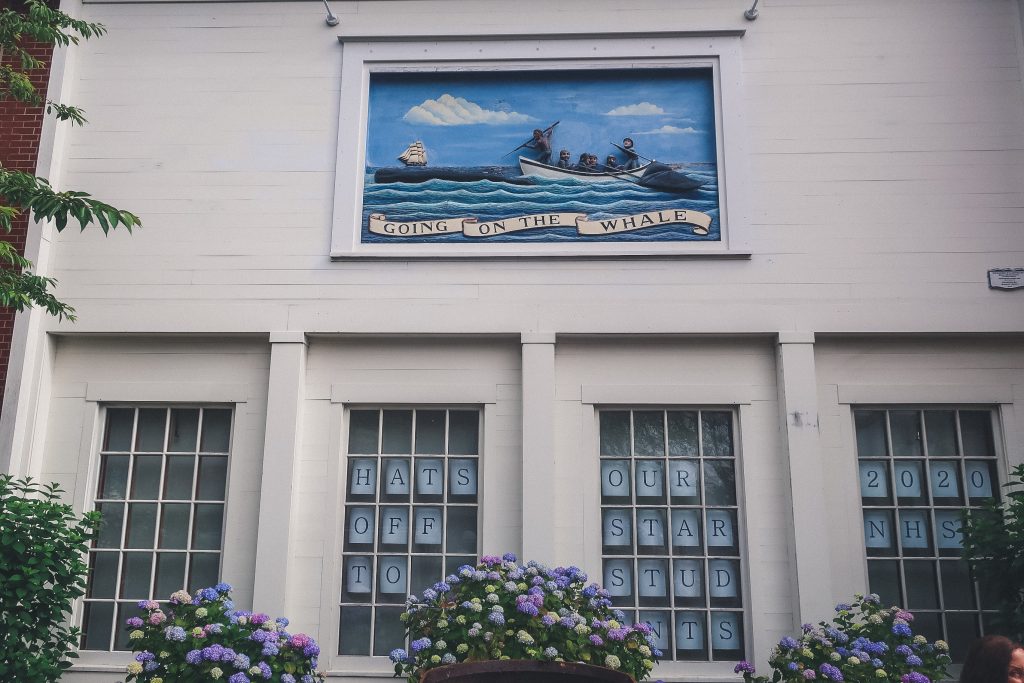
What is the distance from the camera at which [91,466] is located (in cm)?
720

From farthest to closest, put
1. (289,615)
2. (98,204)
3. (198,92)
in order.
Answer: (198,92) → (289,615) → (98,204)

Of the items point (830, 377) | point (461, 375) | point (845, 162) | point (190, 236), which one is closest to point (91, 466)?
point (190, 236)

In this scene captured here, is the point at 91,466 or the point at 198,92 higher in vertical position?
the point at 198,92

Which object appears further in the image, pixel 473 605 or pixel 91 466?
pixel 91 466

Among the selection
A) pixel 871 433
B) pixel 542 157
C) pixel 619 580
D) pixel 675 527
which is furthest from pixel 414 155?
pixel 871 433

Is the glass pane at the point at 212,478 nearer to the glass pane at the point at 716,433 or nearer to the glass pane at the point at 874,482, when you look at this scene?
the glass pane at the point at 716,433

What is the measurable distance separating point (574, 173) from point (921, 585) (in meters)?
4.26

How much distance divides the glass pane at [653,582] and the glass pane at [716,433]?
3.17 feet

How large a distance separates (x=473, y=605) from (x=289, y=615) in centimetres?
217

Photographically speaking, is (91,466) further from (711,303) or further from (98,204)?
(711,303)

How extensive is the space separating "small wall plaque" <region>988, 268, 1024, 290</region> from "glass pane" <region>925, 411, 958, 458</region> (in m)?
1.07

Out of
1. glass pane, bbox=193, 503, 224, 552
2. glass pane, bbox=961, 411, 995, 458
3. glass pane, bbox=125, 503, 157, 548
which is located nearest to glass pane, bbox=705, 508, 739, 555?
glass pane, bbox=961, 411, 995, 458

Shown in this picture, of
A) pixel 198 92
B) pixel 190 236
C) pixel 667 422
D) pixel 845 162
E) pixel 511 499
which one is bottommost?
pixel 511 499

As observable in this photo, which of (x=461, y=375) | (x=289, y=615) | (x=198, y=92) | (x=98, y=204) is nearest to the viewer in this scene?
(x=98, y=204)
